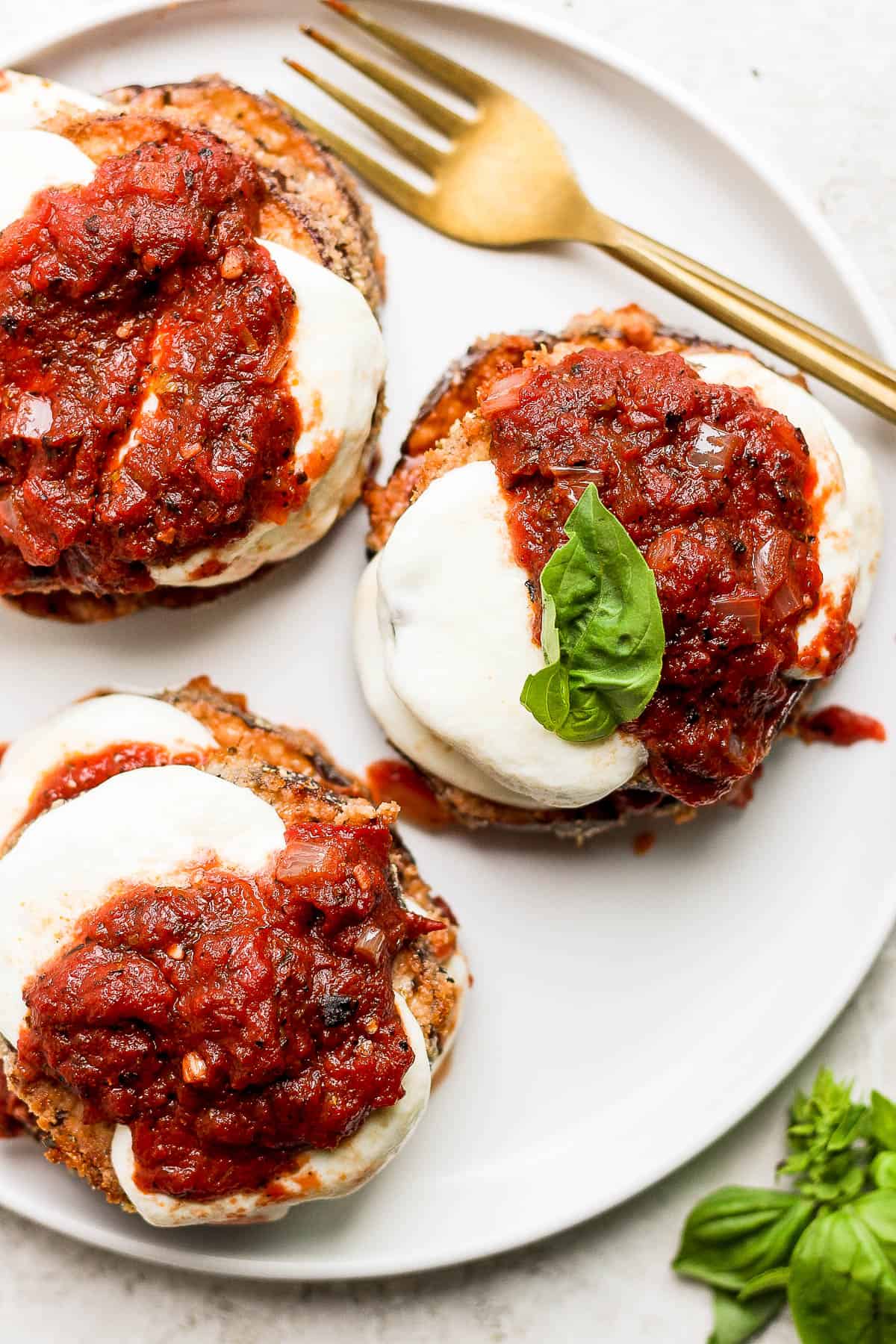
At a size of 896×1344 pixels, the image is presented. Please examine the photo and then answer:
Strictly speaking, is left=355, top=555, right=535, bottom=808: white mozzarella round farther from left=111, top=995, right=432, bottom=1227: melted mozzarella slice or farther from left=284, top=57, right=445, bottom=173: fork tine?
left=284, top=57, right=445, bottom=173: fork tine

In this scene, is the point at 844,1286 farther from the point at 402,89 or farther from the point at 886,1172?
the point at 402,89

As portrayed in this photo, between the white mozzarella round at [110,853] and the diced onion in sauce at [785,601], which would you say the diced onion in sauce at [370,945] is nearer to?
the white mozzarella round at [110,853]

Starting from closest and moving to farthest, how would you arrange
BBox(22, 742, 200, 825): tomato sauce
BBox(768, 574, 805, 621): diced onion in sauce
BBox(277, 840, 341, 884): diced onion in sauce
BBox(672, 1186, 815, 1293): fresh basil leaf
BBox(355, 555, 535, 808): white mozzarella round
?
BBox(277, 840, 341, 884): diced onion in sauce
BBox(768, 574, 805, 621): diced onion in sauce
BBox(22, 742, 200, 825): tomato sauce
BBox(355, 555, 535, 808): white mozzarella round
BBox(672, 1186, 815, 1293): fresh basil leaf

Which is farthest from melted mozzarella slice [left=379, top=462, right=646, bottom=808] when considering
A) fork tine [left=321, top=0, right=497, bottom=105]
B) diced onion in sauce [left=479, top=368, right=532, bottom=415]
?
fork tine [left=321, top=0, right=497, bottom=105]

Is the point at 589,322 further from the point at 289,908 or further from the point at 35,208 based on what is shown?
the point at 289,908

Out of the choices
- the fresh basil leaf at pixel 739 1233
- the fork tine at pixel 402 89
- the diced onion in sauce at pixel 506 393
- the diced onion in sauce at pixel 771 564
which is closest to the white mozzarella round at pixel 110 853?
the diced onion in sauce at pixel 506 393

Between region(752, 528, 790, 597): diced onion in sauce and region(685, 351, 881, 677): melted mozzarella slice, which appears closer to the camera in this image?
region(752, 528, 790, 597): diced onion in sauce

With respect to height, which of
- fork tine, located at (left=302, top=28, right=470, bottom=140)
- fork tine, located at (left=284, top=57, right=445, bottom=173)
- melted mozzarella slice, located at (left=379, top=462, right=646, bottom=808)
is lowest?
melted mozzarella slice, located at (left=379, top=462, right=646, bottom=808)

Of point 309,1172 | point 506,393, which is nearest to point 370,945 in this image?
point 309,1172
